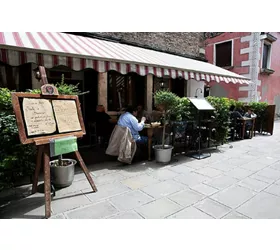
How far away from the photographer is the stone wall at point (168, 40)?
7.83 metres

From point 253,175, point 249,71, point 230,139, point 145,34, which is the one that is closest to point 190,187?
point 253,175

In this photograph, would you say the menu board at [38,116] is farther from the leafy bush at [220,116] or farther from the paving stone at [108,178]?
the leafy bush at [220,116]

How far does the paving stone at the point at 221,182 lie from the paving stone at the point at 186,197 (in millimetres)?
507

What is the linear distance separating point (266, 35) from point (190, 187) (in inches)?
515

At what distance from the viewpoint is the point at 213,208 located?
2715mm

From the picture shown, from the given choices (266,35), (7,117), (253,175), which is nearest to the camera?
(7,117)

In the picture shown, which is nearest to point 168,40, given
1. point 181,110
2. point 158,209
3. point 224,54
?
point 181,110

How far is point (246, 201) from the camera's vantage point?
9.53 ft

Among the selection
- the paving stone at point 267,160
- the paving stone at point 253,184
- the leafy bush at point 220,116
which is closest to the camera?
the paving stone at point 253,184

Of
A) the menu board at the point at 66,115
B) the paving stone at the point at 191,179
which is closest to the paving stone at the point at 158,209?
the paving stone at the point at 191,179

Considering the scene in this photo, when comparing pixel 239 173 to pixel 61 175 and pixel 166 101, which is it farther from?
pixel 61 175

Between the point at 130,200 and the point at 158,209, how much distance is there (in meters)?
0.46

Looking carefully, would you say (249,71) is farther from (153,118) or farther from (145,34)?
(153,118)

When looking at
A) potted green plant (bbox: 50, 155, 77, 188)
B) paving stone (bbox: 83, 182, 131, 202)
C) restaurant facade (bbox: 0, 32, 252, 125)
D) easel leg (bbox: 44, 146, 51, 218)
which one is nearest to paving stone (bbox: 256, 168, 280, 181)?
paving stone (bbox: 83, 182, 131, 202)
